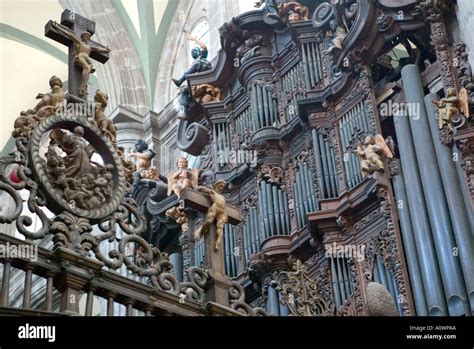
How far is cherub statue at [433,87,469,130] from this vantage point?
38.3ft

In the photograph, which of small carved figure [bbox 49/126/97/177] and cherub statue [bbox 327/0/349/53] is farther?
cherub statue [bbox 327/0/349/53]

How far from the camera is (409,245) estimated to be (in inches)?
454

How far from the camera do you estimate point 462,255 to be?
35.5 ft

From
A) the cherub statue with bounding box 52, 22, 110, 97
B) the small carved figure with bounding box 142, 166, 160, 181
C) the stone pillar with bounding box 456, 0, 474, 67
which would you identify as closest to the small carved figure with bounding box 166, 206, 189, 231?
the small carved figure with bounding box 142, 166, 160, 181

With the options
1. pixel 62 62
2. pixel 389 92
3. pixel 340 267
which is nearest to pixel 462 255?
pixel 340 267

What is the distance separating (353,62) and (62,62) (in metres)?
13.4

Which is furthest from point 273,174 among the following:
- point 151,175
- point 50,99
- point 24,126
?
point 24,126

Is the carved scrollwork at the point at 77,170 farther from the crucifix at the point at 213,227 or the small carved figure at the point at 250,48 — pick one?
the small carved figure at the point at 250,48

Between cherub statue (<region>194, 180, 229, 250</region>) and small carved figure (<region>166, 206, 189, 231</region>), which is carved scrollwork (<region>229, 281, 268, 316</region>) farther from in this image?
small carved figure (<region>166, 206, 189, 231</region>)

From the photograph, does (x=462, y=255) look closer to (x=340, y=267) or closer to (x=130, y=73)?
(x=340, y=267)

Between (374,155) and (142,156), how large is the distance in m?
6.16

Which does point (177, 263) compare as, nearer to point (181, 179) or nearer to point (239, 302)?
point (181, 179)

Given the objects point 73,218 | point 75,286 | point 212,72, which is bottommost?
point 75,286

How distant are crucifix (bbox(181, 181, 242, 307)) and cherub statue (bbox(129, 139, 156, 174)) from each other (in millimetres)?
8611
